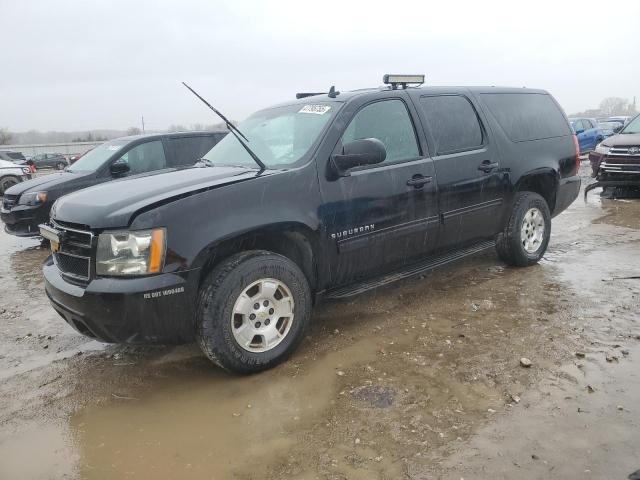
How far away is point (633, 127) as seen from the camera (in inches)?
394

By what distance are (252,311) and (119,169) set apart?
5104 millimetres

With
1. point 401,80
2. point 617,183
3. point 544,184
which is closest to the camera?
point 401,80

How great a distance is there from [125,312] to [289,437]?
1155mm

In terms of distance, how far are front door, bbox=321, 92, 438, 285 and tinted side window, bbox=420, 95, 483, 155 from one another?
0.77 ft

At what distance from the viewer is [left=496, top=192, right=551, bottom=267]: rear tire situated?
5.02m

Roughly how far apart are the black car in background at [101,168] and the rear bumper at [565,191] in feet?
15.6

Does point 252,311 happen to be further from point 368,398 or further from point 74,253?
point 74,253

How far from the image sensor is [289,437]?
8.50 ft

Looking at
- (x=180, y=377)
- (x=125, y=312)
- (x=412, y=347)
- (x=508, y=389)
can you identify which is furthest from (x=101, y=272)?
(x=508, y=389)

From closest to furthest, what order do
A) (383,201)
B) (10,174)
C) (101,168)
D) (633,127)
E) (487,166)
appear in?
(383,201), (487,166), (101,168), (633,127), (10,174)

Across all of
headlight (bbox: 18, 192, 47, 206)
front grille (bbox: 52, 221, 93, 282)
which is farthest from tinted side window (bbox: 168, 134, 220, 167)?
front grille (bbox: 52, 221, 93, 282)

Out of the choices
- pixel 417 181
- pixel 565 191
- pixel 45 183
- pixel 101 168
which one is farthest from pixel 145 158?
pixel 565 191

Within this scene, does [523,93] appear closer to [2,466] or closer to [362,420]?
[362,420]

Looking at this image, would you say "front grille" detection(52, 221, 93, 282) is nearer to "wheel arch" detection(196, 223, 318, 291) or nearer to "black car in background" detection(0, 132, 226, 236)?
"wheel arch" detection(196, 223, 318, 291)
